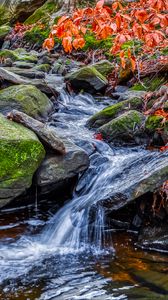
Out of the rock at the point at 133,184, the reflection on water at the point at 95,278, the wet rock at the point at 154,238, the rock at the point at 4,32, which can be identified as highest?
the rock at the point at 4,32

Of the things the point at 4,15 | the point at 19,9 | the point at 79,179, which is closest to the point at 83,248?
the point at 79,179

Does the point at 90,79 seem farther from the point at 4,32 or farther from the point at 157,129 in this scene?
the point at 4,32

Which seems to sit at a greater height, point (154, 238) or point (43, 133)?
point (43, 133)

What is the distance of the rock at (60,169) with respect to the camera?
19.0 ft

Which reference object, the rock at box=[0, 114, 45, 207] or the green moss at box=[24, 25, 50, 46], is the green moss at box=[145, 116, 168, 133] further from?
the green moss at box=[24, 25, 50, 46]

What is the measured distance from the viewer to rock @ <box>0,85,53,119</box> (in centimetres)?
776

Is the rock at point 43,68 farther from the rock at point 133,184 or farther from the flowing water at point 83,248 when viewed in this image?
the rock at point 133,184

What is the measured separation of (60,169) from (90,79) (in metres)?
5.03

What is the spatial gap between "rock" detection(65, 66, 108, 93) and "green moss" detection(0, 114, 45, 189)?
4833 millimetres

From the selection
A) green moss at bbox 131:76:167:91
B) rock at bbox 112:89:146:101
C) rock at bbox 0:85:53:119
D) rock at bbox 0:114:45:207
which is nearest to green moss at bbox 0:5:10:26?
rock at bbox 112:89:146:101

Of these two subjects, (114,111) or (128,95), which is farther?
(128,95)

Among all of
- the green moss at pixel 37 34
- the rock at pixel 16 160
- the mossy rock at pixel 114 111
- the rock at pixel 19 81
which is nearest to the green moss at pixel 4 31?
the green moss at pixel 37 34

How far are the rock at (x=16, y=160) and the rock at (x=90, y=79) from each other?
482 cm

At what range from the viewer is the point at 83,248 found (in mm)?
4934
